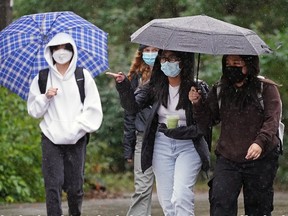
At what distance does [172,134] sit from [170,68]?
58 cm

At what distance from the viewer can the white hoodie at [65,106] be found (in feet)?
30.1

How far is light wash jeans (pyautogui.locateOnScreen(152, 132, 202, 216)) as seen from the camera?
8578 mm

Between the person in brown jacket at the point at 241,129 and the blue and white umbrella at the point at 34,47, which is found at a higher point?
the blue and white umbrella at the point at 34,47

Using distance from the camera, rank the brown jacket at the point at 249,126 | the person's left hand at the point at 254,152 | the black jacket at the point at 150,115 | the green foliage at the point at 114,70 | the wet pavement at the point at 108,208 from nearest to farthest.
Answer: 1. the person's left hand at the point at 254,152
2. the brown jacket at the point at 249,126
3. the black jacket at the point at 150,115
4. the wet pavement at the point at 108,208
5. the green foliage at the point at 114,70

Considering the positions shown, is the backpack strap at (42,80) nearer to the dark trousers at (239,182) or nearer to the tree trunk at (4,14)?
the dark trousers at (239,182)

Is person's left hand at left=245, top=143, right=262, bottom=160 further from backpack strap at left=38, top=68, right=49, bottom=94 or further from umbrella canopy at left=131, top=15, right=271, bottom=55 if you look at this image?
backpack strap at left=38, top=68, right=49, bottom=94

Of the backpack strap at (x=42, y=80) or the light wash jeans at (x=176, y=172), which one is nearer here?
the light wash jeans at (x=176, y=172)

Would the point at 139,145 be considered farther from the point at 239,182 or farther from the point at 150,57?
the point at 239,182

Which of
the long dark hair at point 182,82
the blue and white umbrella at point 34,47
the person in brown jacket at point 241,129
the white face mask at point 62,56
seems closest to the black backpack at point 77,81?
the white face mask at point 62,56

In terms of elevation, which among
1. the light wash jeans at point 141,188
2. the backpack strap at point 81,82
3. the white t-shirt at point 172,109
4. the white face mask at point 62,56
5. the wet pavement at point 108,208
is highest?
the white face mask at point 62,56

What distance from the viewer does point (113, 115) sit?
18031 mm

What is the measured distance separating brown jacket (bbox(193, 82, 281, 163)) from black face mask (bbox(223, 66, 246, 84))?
0.22m

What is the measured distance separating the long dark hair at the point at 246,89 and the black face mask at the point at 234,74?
3 cm

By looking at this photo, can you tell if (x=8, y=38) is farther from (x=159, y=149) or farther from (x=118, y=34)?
(x=118, y=34)
